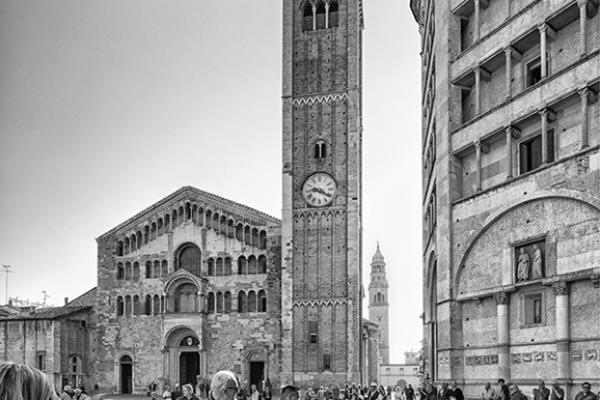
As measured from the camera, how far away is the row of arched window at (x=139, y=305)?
→ 1975 inches

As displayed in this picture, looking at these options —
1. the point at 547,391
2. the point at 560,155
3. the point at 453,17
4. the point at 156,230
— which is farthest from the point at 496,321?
the point at 156,230

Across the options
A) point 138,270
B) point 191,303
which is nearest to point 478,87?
point 191,303

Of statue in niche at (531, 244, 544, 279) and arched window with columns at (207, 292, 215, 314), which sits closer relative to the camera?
statue in niche at (531, 244, 544, 279)

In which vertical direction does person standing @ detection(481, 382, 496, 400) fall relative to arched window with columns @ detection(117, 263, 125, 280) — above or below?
below

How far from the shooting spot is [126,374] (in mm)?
50750

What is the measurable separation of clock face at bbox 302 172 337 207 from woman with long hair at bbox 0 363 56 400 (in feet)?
148

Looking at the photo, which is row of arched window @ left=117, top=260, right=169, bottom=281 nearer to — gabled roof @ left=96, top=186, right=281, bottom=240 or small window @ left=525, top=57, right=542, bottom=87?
gabled roof @ left=96, top=186, right=281, bottom=240

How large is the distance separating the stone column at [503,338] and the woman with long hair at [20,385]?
52.5ft

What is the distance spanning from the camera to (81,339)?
51.2 metres

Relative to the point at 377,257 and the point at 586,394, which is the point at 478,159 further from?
the point at 377,257

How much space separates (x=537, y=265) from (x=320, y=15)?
35532 mm

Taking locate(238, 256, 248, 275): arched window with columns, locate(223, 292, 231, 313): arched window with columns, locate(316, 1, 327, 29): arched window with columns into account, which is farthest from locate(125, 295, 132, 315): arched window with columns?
locate(316, 1, 327, 29): arched window with columns

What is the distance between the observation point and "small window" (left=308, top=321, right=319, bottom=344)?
4712 centimetres

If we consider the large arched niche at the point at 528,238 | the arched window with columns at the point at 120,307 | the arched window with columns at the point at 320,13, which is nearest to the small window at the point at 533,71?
the large arched niche at the point at 528,238
